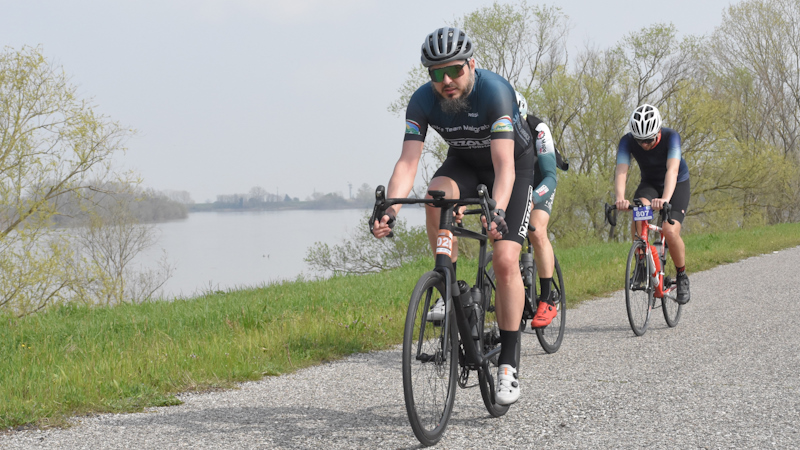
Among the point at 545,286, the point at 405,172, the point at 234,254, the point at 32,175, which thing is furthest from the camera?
the point at 234,254

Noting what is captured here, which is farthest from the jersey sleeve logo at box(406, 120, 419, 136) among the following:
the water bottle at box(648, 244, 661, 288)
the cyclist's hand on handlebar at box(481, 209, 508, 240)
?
the water bottle at box(648, 244, 661, 288)

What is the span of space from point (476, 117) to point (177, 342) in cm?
337

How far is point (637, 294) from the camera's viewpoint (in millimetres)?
6727

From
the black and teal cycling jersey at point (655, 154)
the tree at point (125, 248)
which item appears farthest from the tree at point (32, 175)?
the black and teal cycling jersey at point (655, 154)

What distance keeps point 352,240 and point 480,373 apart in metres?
30.9

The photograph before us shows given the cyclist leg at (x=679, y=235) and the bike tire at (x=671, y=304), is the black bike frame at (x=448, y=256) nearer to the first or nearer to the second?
the bike tire at (x=671, y=304)

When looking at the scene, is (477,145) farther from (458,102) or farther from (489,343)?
(489,343)

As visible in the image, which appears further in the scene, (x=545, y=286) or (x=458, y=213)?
(x=545, y=286)

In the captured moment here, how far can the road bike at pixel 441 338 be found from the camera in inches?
126

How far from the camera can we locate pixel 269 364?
514 centimetres

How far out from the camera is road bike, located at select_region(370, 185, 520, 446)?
3201 millimetres

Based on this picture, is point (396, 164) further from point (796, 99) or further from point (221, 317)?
point (796, 99)

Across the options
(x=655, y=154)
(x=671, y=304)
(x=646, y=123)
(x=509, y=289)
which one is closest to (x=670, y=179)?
(x=655, y=154)

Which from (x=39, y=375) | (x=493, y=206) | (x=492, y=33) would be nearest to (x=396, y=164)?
(x=493, y=206)
